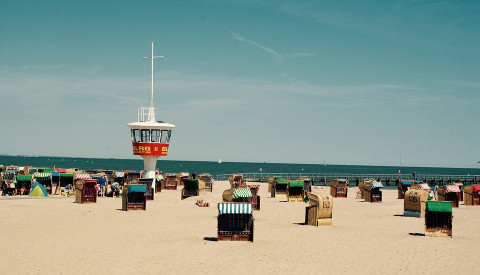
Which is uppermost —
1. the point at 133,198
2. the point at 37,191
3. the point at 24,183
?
the point at 24,183

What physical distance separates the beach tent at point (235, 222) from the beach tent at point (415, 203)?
525 inches

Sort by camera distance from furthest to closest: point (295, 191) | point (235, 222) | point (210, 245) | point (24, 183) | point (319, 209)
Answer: point (24, 183) < point (295, 191) < point (319, 209) < point (235, 222) < point (210, 245)

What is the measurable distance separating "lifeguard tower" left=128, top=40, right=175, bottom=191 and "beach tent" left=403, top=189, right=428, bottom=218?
71.8 ft

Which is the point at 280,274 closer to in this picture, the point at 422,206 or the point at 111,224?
the point at 111,224

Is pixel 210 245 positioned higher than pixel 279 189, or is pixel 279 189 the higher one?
pixel 279 189

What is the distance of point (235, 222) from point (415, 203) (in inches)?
546

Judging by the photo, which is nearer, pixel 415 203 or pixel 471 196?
pixel 415 203

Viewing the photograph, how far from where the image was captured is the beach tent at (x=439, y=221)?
21.8 meters

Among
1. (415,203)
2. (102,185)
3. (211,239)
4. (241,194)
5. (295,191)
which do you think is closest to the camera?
(211,239)

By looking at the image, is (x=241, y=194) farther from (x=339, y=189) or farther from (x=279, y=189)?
(x=339, y=189)

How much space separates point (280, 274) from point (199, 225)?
1033 centimetres

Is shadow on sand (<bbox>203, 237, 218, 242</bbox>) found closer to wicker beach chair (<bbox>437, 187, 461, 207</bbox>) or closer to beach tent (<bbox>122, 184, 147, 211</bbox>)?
beach tent (<bbox>122, 184, 147, 211</bbox>)

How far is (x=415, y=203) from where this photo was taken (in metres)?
29.4

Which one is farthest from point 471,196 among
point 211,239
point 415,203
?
point 211,239
